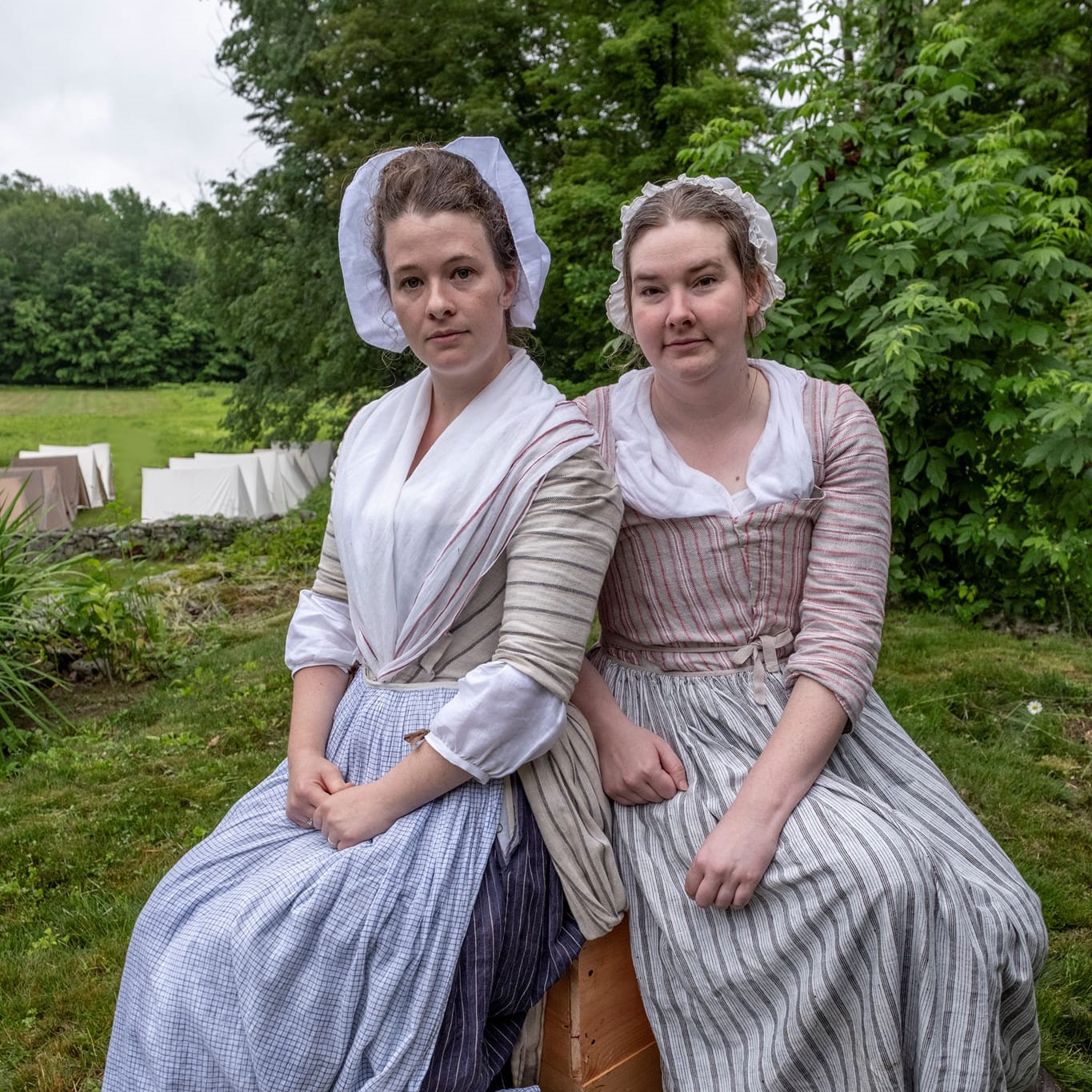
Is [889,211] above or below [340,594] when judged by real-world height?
above

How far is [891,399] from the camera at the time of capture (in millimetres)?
4473

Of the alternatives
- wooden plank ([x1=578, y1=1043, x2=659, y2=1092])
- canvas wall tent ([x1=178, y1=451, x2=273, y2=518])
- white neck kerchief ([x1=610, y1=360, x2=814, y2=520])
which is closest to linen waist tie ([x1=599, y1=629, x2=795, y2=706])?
white neck kerchief ([x1=610, y1=360, x2=814, y2=520])

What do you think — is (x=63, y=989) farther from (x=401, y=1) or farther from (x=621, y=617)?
(x=401, y=1)

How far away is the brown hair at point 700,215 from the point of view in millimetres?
1718

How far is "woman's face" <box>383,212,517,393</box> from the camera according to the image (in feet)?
5.33

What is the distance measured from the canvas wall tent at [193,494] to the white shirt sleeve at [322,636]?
1146 centimetres

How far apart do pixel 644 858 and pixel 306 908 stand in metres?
0.52

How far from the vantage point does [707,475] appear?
179 cm

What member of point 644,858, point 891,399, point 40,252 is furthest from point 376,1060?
point 40,252

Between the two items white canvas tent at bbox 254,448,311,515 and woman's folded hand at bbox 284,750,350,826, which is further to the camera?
white canvas tent at bbox 254,448,311,515

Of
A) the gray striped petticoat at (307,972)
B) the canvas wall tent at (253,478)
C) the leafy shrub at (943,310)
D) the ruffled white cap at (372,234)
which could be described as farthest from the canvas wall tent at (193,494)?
the gray striped petticoat at (307,972)

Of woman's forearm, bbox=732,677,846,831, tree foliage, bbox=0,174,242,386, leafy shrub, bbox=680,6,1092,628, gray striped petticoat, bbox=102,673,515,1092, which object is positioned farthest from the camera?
tree foliage, bbox=0,174,242,386

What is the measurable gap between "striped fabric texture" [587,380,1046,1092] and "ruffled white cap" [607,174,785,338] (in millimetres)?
166

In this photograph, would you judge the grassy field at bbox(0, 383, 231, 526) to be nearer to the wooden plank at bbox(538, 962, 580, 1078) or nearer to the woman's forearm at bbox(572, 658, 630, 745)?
the woman's forearm at bbox(572, 658, 630, 745)
